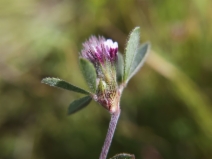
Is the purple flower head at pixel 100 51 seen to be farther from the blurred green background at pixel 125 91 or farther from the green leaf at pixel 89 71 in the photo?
the blurred green background at pixel 125 91

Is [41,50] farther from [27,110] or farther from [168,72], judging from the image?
[168,72]

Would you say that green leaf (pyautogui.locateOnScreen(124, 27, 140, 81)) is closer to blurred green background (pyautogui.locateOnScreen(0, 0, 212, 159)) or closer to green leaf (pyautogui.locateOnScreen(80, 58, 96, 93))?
green leaf (pyautogui.locateOnScreen(80, 58, 96, 93))

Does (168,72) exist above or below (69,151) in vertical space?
above

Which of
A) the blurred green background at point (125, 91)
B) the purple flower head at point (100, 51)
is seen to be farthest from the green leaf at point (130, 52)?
the blurred green background at point (125, 91)

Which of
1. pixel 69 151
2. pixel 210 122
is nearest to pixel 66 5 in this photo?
pixel 69 151

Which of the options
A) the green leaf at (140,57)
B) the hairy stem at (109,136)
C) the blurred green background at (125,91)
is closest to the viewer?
the hairy stem at (109,136)

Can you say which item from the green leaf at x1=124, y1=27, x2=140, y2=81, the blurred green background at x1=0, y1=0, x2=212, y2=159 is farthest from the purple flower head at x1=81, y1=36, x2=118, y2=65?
the blurred green background at x1=0, y1=0, x2=212, y2=159
